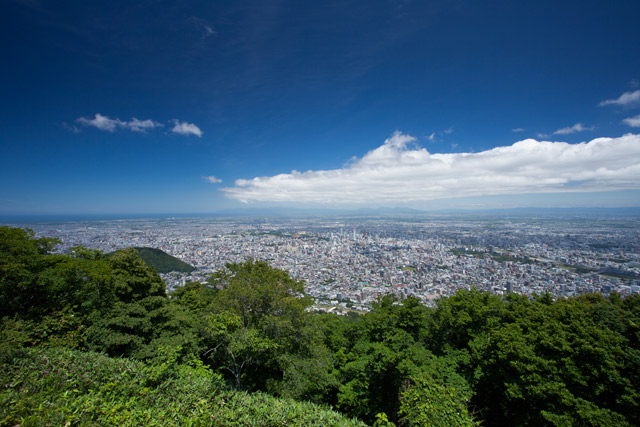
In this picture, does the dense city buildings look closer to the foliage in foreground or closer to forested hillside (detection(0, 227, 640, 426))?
forested hillside (detection(0, 227, 640, 426))

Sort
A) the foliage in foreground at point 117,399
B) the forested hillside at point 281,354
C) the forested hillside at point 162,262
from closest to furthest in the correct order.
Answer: the foliage in foreground at point 117,399 → the forested hillside at point 281,354 → the forested hillside at point 162,262

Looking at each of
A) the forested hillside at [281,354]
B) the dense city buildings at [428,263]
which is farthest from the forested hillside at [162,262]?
the forested hillside at [281,354]

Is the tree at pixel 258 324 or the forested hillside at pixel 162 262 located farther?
the forested hillside at pixel 162 262

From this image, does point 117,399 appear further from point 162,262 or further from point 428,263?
point 428,263

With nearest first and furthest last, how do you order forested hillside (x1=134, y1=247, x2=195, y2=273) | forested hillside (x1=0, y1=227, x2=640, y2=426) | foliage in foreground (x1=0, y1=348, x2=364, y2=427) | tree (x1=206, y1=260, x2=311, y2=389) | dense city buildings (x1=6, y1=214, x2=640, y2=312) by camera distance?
1. foliage in foreground (x1=0, y1=348, x2=364, y2=427)
2. forested hillside (x1=0, y1=227, x2=640, y2=426)
3. tree (x1=206, y1=260, x2=311, y2=389)
4. dense city buildings (x1=6, y1=214, x2=640, y2=312)
5. forested hillside (x1=134, y1=247, x2=195, y2=273)

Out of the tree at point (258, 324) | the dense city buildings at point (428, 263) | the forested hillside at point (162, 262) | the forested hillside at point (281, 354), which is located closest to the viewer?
the forested hillside at point (281, 354)

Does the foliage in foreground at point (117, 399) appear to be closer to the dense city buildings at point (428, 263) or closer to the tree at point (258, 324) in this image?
the tree at point (258, 324)

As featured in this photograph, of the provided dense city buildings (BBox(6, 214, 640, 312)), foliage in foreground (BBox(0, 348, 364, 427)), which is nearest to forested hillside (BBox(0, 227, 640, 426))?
foliage in foreground (BBox(0, 348, 364, 427))
